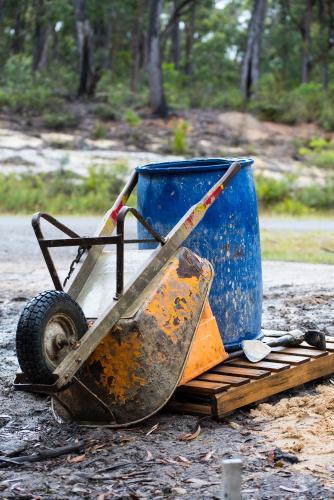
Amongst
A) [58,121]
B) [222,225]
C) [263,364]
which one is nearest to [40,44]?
[58,121]

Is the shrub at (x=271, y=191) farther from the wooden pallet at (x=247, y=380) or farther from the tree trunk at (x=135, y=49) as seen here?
the tree trunk at (x=135, y=49)

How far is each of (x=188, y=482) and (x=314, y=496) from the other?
547mm

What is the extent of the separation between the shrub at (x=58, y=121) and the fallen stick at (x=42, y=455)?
19.7 meters

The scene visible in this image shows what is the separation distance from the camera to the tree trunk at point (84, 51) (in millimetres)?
26500

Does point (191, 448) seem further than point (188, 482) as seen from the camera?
Yes

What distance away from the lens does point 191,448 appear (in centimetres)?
420

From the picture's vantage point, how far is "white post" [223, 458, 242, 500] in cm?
279

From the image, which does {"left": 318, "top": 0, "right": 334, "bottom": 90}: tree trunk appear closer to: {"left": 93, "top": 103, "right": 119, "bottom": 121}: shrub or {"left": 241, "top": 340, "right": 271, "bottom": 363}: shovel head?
{"left": 93, "top": 103, "right": 119, "bottom": 121}: shrub

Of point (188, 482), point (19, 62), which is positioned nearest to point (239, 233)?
point (188, 482)

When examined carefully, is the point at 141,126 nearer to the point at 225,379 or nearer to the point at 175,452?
the point at 225,379

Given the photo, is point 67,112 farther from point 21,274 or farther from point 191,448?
Result: point 191,448

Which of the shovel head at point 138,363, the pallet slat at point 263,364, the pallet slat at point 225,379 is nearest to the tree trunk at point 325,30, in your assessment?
the pallet slat at point 263,364

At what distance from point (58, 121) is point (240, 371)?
62.7 feet

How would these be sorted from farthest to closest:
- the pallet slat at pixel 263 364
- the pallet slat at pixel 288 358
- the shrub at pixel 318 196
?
the shrub at pixel 318 196
the pallet slat at pixel 288 358
the pallet slat at pixel 263 364
